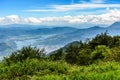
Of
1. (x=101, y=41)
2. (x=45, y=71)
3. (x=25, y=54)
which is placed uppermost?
(x=25, y=54)

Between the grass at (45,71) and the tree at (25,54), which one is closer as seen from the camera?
the grass at (45,71)

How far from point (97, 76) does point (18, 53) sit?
645cm

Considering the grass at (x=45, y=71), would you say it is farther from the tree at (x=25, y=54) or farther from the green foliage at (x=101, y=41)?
the green foliage at (x=101, y=41)

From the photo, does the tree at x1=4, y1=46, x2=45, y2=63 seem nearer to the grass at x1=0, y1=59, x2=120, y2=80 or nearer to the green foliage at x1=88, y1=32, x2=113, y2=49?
the grass at x1=0, y1=59, x2=120, y2=80

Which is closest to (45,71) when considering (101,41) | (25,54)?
(25,54)

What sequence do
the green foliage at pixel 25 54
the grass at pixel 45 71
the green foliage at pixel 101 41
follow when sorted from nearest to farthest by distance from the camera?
the grass at pixel 45 71 < the green foliage at pixel 25 54 < the green foliage at pixel 101 41

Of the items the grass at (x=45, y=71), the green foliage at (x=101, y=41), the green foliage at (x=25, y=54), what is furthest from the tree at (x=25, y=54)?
the green foliage at (x=101, y=41)

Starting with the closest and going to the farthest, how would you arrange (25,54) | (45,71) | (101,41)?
(45,71)
(25,54)
(101,41)

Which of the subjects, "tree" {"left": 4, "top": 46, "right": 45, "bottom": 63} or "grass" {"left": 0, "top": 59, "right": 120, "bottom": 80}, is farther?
"tree" {"left": 4, "top": 46, "right": 45, "bottom": 63}

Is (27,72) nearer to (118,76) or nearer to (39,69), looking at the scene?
(39,69)

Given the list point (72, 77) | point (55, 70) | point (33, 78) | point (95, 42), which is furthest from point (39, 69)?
point (95, 42)

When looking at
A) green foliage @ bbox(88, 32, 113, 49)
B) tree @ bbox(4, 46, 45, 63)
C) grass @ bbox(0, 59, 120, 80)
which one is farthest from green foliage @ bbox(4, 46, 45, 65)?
green foliage @ bbox(88, 32, 113, 49)

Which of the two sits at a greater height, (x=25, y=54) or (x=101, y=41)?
(x=25, y=54)

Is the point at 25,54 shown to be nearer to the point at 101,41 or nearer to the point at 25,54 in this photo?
the point at 25,54
